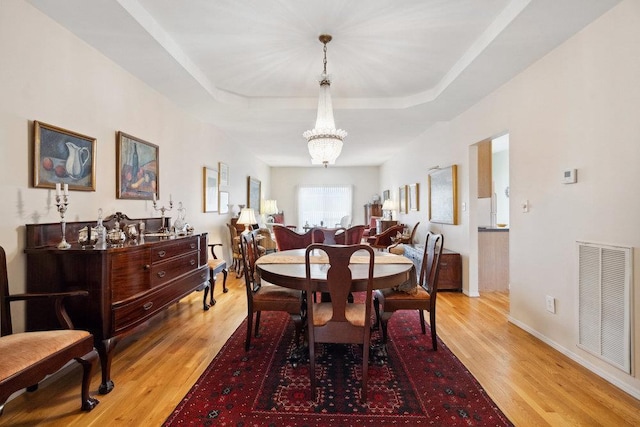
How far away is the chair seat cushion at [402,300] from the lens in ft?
7.77

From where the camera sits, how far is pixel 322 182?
395 inches

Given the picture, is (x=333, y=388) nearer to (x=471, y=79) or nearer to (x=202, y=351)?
(x=202, y=351)

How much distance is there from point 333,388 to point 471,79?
3.16m

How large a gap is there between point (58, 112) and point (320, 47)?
2194mm

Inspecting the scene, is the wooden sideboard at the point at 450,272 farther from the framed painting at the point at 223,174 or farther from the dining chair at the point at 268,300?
the framed painting at the point at 223,174

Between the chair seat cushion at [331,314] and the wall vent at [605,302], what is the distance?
65.1 inches

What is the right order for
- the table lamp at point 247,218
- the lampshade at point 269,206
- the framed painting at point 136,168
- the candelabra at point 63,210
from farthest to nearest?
the lampshade at point 269,206
the table lamp at point 247,218
the framed painting at point 136,168
the candelabra at point 63,210

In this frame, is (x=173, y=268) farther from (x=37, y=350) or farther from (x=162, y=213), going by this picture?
(x=37, y=350)

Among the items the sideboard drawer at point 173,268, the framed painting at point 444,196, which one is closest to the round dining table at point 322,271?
the sideboard drawer at point 173,268

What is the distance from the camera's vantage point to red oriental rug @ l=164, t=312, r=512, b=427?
5.55ft

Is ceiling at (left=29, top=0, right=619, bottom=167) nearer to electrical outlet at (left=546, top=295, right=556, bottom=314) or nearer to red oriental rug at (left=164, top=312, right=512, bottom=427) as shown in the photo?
electrical outlet at (left=546, top=295, right=556, bottom=314)

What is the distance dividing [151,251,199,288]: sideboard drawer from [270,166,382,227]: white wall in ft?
23.0

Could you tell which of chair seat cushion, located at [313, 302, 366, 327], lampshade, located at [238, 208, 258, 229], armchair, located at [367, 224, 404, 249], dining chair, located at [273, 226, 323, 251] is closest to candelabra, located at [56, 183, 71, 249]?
chair seat cushion, located at [313, 302, 366, 327]

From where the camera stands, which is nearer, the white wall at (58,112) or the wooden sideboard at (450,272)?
the white wall at (58,112)
